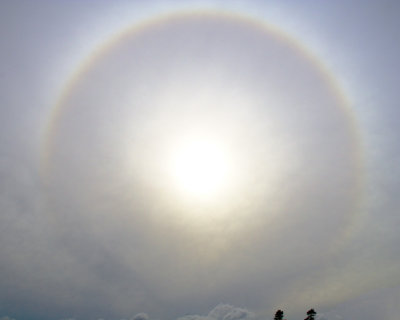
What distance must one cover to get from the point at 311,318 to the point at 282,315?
861 cm

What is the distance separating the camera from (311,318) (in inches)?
4070

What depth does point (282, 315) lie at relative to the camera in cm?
10494
